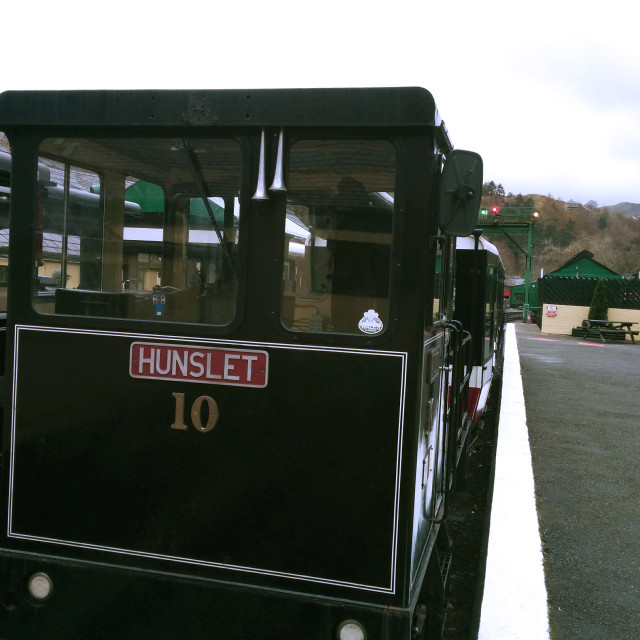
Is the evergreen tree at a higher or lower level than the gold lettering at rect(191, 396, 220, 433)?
higher

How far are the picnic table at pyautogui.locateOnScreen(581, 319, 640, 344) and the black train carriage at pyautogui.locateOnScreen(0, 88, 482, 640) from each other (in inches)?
1021

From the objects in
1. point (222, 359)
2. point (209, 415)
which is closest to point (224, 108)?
point (222, 359)

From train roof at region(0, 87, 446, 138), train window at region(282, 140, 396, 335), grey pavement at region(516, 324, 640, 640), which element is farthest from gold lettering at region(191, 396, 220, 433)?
grey pavement at region(516, 324, 640, 640)

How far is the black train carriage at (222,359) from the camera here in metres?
2.83

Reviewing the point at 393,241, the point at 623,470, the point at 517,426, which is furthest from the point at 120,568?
the point at 517,426

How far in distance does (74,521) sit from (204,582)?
0.65m

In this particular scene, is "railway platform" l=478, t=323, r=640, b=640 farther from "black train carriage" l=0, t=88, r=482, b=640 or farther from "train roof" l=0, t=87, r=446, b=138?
"train roof" l=0, t=87, r=446, b=138

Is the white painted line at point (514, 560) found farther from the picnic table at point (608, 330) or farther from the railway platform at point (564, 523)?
the picnic table at point (608, 330)

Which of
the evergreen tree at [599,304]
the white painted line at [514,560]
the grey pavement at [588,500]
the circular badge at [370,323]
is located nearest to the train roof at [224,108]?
the circular badge at [370,323]

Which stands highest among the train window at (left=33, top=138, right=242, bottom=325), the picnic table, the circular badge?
the train window at (left=33, top=138, right=242, bottom=325)

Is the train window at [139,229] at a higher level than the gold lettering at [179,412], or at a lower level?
higher

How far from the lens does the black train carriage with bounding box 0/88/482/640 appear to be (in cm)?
283

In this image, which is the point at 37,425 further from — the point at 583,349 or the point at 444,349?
the point at 583,349

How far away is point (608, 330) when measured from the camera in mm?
27125
